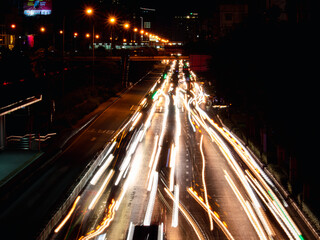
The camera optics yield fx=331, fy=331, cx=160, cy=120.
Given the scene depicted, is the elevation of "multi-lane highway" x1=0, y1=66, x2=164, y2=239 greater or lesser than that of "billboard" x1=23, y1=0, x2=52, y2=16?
lesser

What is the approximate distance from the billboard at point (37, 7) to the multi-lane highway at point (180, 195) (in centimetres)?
6399

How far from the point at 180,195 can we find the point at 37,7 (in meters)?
74.8

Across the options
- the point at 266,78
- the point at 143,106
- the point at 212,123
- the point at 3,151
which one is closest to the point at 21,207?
the point at 3,151

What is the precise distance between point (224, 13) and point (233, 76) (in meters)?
45.5

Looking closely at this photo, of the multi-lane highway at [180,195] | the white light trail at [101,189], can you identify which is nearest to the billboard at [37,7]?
the multi-lane highway at [180,195]

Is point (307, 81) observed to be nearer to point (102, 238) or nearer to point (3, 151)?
point (102, 238)

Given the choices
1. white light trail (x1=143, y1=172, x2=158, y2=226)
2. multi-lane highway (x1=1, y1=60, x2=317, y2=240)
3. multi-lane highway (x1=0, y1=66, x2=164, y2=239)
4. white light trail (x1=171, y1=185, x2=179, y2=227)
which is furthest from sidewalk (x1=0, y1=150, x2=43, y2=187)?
white light trail (x1=171, y1=185, x2=179, y2=227)

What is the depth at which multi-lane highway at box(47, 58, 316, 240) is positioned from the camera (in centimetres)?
1020

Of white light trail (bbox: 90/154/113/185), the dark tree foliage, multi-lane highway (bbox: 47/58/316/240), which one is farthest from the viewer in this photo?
white light trail (bbox: 90/154/113/185)

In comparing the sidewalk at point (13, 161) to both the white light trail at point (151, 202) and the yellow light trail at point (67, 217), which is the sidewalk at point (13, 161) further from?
the white light trail at point (151, 202)

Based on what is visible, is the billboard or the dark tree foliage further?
the billboard

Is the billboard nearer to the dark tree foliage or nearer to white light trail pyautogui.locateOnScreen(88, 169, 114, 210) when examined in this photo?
the dark tree foliage

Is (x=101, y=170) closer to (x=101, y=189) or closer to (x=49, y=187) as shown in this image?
(x=101, y=189)

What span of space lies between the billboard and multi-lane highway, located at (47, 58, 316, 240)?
64.0 meters
